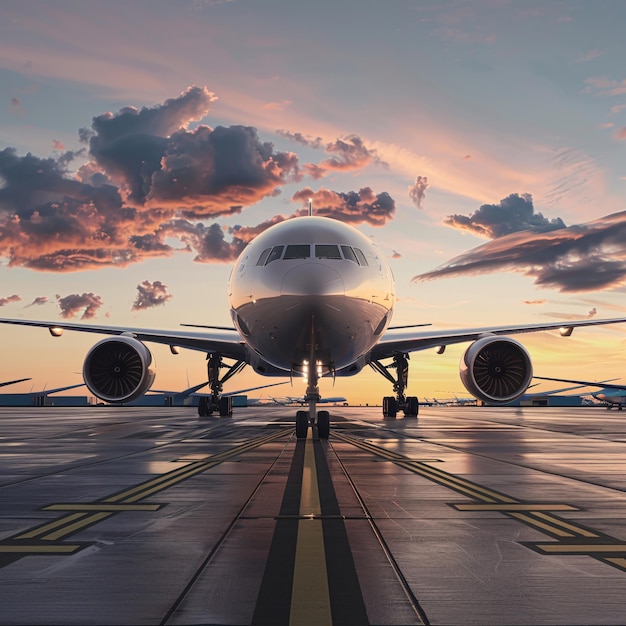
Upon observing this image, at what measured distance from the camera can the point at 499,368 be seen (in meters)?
21.3

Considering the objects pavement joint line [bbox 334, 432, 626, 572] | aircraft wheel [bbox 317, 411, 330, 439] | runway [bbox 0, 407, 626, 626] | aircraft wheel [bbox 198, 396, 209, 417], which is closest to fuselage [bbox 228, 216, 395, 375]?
aircraft wheel [bbox 317, 411, 330, 439]

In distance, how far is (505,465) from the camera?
11344 millimetres

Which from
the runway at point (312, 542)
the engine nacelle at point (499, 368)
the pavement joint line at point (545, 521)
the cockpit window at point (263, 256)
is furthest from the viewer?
the engine nacelle at point (499, 368)

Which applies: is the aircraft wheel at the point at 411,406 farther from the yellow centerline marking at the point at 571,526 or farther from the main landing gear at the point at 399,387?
the yellow centerline marking at the point at 571,526

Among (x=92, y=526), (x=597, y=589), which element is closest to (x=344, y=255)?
(x=92, y=526)

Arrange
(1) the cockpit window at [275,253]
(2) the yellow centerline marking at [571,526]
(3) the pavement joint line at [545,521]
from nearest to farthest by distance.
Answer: (3) the pavement joint line at [545,521] → (2) the yellow centerline marking at [571,526] → (1) the cockpit window at [275,253]

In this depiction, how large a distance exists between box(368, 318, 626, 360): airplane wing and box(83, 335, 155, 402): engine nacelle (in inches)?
298

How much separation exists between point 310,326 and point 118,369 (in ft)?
30.6

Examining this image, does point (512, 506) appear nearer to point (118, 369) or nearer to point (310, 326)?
point (310, 326)

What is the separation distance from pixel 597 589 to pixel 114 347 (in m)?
18.7

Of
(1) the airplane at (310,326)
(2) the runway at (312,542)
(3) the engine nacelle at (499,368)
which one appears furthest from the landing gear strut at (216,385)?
(2) the runway at (312,542)

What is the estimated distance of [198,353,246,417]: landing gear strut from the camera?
25781mm

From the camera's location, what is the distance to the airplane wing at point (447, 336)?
23828mm

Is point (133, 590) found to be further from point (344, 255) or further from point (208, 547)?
point (344, 255)
